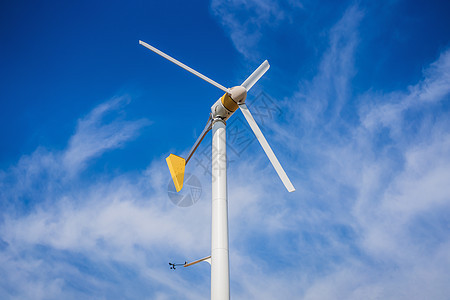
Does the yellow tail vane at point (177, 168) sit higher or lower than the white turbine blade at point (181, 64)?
lower

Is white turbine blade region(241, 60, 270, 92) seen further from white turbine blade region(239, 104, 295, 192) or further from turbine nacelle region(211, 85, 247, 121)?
white turbine blade region(239, 104, 295, 192)

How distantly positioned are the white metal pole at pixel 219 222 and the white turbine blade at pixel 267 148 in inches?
64.0

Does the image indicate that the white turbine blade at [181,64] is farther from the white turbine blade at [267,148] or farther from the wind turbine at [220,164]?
the white turbine blade at [267,148]

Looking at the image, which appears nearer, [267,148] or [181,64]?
[267,148]

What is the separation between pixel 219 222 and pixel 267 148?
16.6 feet

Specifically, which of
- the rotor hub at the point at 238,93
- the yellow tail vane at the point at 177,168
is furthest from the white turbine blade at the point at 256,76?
the yellow tail vane at the point at 177,168

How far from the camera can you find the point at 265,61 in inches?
728

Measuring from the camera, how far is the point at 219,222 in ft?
44.4

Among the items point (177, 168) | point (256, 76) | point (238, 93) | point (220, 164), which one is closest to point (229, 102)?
point (238, 93)

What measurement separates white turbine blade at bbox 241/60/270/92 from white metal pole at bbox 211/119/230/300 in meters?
3.09

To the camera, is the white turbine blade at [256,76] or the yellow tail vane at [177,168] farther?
the white turbine blade at [256,76]

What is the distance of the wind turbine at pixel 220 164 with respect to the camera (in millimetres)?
12555

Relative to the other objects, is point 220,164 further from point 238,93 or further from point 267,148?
point 238,93

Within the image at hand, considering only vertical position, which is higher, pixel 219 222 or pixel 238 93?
pixel 238 93
